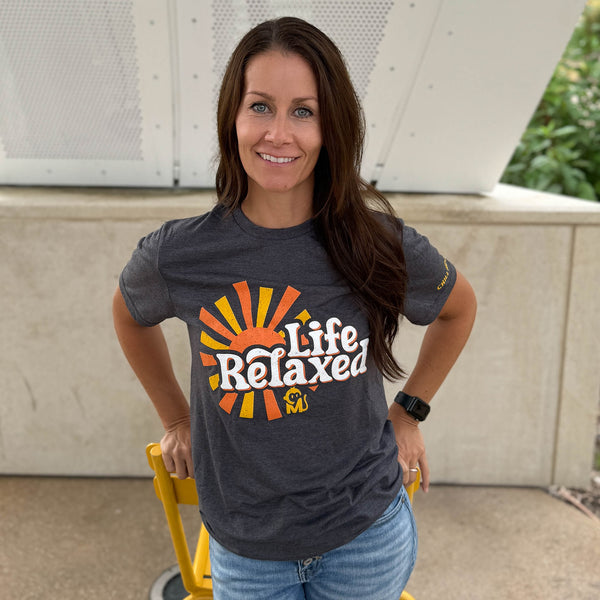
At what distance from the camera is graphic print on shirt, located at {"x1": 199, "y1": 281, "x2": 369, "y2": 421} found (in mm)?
1426

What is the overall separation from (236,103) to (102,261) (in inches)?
72.4

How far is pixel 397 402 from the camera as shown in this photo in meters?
1.83

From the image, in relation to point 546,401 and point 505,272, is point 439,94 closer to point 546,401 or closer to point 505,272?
point 505,272

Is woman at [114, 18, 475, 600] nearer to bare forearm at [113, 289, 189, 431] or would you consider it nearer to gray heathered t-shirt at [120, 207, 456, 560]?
gray heathered t-shirt at [120, 207, 456, 560]

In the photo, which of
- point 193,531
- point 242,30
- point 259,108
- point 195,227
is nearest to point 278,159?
point 259,108

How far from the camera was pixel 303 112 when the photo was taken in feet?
4.63

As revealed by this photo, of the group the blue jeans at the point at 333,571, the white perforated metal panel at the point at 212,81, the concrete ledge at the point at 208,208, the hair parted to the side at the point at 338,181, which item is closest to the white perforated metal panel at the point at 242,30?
the white perforated metal panel at the point at 212,81

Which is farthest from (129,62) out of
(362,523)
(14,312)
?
(362,523)

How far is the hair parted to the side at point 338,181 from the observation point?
4.53 feet

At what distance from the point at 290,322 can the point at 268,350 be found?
0.23ft

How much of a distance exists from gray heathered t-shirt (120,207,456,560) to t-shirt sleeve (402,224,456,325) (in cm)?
17

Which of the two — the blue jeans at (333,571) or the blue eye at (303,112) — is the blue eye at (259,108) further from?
the blue jeans at (333,571)

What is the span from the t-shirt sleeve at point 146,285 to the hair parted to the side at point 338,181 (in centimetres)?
18

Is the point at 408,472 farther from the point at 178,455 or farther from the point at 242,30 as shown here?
the point at 242,30
